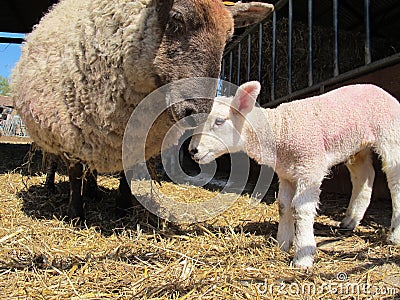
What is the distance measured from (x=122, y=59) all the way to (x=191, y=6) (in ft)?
2.07

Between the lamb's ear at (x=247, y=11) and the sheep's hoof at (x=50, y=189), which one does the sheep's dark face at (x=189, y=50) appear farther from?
the sheep's hoof at (x=50, y=189)

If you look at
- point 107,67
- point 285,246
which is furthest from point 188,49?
point 285,246

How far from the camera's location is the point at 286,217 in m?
2.56

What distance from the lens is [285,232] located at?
2527 millimetres

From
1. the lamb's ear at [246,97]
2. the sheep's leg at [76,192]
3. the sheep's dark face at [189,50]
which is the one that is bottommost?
the sheep's leg at [76,192]

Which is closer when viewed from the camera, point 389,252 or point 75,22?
point 389,252

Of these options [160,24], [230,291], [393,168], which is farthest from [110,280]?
[393,168]

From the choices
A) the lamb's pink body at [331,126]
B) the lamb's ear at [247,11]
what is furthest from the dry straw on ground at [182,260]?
the lamb's ear at [247,11]

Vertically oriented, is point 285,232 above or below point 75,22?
below

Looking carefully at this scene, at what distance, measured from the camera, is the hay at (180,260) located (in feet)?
5.98

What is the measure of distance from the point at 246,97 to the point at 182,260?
3.66 feet

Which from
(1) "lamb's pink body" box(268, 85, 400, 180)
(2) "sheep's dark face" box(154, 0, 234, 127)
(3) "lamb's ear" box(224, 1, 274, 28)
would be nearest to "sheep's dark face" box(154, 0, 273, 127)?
(2) "sheep's dark face" box(154, 0, 234, 127)

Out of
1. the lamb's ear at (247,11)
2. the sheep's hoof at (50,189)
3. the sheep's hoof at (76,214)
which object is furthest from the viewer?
the sheep's hoof at (50,189)

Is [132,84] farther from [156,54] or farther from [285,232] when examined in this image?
[285,232]
